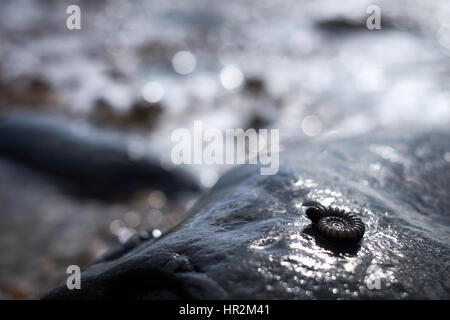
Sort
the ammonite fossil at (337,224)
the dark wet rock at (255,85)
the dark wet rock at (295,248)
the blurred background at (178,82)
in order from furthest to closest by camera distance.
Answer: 1. the dark wet rock at (255,85)
2. the blurred background at (178,82)
3. the ammonite fossil at (337,224)
4. the dark wet rock at (295,248)

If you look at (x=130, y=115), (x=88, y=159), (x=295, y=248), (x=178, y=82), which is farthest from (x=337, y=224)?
(x=178, y=82)

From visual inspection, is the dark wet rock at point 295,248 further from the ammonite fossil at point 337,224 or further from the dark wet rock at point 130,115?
the dark wet rock at point 130,115

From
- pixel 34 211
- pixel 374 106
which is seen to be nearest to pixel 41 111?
pixel 34 211

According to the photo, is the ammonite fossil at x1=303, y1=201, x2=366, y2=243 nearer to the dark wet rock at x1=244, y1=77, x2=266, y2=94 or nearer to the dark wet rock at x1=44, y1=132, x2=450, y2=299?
the dark wet rock at x1=44, y1=132, x2=450, y2=299

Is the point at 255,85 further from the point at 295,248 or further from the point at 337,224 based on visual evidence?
the point at 295,248

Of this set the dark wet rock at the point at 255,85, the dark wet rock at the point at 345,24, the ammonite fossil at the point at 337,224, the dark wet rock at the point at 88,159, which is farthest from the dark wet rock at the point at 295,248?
the dark wet rock at the point at 345,24
